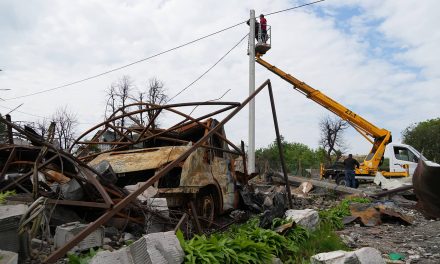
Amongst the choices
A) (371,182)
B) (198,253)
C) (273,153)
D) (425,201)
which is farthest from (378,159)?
(273,153)

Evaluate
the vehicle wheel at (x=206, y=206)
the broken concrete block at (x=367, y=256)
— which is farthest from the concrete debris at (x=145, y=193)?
the broken concrete block at (x=367, y=256)

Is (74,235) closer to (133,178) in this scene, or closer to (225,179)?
(133,178)

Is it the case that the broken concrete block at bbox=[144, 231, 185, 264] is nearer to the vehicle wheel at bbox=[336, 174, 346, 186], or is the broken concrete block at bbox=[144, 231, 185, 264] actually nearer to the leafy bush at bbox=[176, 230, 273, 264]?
the leafy bush at bbox=[176, 230, 273, 264]

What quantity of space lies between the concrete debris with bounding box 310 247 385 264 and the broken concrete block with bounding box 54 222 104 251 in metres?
2.42

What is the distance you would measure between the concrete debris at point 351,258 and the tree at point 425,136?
36902 millimetres

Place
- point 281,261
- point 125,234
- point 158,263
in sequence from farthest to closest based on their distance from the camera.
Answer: point 125,234
point 281,261
point 158,263

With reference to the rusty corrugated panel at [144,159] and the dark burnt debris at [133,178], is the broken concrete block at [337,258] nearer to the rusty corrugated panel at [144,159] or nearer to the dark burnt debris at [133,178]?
the dark burnt debris at [133,178]

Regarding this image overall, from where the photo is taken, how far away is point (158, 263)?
3.51 metres

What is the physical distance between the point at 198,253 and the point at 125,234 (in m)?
1.91

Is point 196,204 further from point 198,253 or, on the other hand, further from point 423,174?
point 423,174

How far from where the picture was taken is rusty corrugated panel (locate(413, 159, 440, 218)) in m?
1.34

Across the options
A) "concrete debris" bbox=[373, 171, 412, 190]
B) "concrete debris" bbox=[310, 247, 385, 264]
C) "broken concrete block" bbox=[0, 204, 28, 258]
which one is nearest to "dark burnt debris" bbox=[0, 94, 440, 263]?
"broken concrete block" bbox=[0, 204, 28, 258]

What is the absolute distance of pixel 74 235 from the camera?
4359 millimetres

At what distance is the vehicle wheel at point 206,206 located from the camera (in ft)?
22.7
